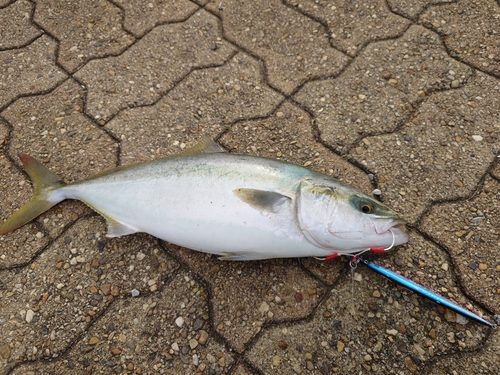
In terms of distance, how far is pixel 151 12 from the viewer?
3.49m

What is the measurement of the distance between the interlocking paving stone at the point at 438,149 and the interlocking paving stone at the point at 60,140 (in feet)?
5.92

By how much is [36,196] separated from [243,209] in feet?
4.55

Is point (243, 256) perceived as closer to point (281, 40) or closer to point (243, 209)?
point (243, 209)

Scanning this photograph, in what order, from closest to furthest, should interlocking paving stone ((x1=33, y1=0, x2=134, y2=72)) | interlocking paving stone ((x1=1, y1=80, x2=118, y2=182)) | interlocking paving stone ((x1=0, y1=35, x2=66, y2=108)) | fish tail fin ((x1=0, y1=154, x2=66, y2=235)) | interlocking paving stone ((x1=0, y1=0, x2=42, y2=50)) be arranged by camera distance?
fish tail fin ((x1=0, y1=154, x2=66, y2=235))
interlocking paving stone ((x1=1, y1=80, x2=118, y2=182))
interlocking paving stone ((x1=0, y1=35, x2=66, y2=108))
interlocking paving stone ((x1=33, y1=0, x2=134, y2=72))
interlocking paving stone ((x1=0, y1=0, x2=42, y2=50))

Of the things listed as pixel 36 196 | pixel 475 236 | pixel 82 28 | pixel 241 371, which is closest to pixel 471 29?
pixel 475 236

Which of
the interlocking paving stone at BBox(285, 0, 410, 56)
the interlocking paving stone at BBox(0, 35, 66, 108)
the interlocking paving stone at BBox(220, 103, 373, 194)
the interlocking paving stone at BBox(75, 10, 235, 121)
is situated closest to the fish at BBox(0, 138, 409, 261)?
the interlocking paving stone at BBox(220, 103, 373, 194)

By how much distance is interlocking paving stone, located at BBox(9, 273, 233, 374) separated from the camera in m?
2.16

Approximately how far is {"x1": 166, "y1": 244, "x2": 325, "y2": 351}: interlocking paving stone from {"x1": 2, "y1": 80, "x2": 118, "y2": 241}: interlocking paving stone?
2.91 feet

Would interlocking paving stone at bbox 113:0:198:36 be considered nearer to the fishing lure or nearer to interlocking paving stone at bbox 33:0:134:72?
interlocking paving stone at bbox 33:0:134:72

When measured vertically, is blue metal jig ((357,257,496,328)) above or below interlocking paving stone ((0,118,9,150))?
above

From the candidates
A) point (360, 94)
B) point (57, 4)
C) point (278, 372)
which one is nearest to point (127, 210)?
point (278, 372)

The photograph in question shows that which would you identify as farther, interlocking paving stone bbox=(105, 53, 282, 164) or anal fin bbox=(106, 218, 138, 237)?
interlocking paving stone bbox=(105, 53, 282, 164)

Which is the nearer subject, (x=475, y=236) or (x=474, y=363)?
(x=474, y=363)

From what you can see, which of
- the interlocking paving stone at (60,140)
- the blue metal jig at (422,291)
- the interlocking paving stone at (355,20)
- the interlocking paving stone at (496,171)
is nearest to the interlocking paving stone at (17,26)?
the interlocking paving stone at (60,140)
